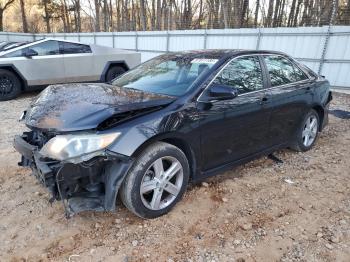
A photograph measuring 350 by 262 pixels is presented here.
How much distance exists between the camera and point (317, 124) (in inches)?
202

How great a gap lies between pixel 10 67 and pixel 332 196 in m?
7.67

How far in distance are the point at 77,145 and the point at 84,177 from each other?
0.88 ft

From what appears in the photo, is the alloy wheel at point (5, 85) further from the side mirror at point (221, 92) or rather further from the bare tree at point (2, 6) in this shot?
the bare tree at point (2, 6)

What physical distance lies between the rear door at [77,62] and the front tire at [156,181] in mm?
6761

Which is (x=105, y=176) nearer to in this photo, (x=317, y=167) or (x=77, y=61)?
(x=317, y=167)

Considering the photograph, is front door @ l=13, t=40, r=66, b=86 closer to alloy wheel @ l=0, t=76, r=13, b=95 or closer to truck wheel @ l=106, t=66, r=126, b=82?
alloy wheel @ l=0, t=76, r=13, b=95

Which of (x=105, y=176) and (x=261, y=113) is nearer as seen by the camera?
(x=105, y=176)

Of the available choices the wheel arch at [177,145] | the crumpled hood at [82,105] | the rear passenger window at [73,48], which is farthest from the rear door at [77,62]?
the wheel arch at [177,145]

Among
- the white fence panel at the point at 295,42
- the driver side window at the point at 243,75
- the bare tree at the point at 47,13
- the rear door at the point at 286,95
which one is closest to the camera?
the driver side window at the point at 243,75

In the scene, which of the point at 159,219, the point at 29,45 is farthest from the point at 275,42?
the point at 159,219

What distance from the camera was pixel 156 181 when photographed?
3029mm

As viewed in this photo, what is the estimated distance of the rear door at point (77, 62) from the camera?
8914 mm

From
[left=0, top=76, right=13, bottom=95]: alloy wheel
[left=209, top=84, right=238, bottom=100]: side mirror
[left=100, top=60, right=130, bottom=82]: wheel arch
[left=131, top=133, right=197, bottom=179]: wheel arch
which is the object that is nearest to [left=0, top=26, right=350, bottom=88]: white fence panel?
[left=100, top=60, right=130, bottom=82]: wheel arch

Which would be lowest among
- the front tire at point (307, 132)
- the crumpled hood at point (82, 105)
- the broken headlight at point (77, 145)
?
the front tire at point (307, 132)
